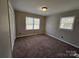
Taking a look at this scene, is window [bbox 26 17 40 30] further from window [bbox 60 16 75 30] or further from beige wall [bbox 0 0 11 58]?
beige wall [bbox 0 0 11 58]

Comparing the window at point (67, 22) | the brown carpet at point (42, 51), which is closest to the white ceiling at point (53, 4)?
the window at point (67, 22)

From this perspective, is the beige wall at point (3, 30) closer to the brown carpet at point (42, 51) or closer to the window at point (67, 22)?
the brown carpet at point (42, 51)

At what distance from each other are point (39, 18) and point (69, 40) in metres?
3.55

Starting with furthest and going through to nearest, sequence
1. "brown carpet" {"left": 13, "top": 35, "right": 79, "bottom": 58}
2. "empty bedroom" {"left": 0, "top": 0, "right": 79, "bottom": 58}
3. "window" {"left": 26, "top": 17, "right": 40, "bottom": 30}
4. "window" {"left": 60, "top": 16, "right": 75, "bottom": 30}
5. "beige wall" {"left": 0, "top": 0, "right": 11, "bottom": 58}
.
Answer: "window" {"left": 26, "top": 17, "right": 40, "bottom": 30} → "window" {"left": 60, "top": 16, "right": 75, "bottom": 30} → "empty bedroom" {"left": 0, "top": 0, "right": 79, "bottom": 58} → "brown carpet" {"left": 13, "top": 35, "right": 79, "bottom": 58} → "beige wall" {"left": 0, "top": 0, "right": 11, "bottom": 58}

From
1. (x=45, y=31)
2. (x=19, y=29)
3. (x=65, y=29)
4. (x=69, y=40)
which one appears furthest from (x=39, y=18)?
(x=69, y=40)

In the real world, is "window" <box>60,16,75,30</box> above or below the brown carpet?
above

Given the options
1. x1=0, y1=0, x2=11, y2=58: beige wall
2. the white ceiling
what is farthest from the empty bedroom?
x1=0, y1=0, x2=11, y2=58: beige wall

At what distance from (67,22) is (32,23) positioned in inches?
125

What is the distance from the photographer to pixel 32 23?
5.38 m

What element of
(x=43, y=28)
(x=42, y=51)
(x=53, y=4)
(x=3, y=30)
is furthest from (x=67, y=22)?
(x=3, y=30)

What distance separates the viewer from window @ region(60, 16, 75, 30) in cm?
329

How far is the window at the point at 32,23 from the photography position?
5.10 meters

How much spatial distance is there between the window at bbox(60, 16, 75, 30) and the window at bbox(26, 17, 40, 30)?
8.31 ft

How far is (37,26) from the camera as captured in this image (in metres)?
5.72
